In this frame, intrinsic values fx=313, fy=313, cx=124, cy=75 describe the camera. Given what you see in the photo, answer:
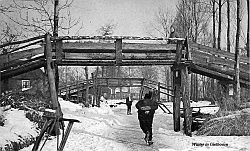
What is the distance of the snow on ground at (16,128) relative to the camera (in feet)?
22.7

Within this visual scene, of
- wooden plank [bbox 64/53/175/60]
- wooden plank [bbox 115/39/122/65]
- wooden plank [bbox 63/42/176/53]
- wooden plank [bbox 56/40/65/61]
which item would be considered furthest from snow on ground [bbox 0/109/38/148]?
wooden plank [bbox 115/39/122/65]

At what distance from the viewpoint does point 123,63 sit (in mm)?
10508

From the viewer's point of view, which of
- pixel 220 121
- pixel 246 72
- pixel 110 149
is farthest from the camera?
pixel 246 72

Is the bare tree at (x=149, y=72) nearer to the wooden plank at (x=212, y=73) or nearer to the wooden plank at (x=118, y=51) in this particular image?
the wooden plank at (x=212, y=73)

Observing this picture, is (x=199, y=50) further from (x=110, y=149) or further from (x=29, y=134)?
(x=29, y=134)

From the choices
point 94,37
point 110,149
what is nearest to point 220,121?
point 110,149

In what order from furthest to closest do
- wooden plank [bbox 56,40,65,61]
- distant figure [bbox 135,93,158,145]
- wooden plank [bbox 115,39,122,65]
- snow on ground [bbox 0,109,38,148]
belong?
wooden plank [bbox 115,39,122,65]
wooden plank [bbox 56,40,65,61]
distant figure [bbox 135,93,158,145]
snow on ground [bbox 0,109,38,148]

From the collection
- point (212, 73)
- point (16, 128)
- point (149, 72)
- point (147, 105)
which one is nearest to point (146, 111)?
point (147, 105)

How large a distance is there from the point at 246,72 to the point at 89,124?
21.7 ft

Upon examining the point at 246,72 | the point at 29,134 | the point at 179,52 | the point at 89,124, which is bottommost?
the point at 89,124

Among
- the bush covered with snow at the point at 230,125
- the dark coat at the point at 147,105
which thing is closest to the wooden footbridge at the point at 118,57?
the bush covered with snow at the point at 230,125

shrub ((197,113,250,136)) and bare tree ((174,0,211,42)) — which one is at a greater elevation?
bare tree ((174,0,211,42))

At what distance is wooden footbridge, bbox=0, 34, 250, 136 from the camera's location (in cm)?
976

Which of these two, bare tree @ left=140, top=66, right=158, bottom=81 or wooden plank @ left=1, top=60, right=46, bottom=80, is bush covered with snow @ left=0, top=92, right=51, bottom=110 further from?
bare tree @ left=140, top=66, right=158, bottom=81
